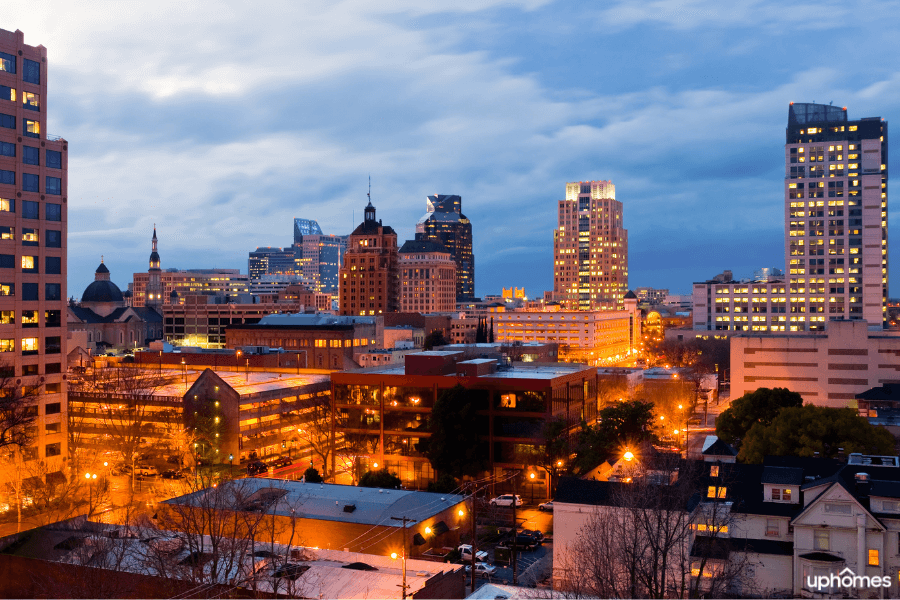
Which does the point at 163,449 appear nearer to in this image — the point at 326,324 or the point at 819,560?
the point at 819,560

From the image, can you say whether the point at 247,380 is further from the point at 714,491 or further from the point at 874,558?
the point at 874,558

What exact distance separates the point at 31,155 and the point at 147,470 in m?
33.0

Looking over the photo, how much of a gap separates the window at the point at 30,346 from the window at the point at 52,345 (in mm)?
1109

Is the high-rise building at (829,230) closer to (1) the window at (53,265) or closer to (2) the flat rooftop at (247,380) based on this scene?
(2) the flat rooftop at (247,380)

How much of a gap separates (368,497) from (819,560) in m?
29.1

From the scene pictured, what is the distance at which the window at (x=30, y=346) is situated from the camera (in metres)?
70.0

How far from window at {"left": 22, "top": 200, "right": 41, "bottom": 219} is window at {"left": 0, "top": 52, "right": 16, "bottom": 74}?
12.2m

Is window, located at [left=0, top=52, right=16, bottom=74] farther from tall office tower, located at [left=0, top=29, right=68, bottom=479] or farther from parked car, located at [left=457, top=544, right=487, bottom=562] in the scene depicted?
parked car, located at [left=457, top=544, right=487, bottom=562]

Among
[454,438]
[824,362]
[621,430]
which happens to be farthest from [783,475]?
[824,362]

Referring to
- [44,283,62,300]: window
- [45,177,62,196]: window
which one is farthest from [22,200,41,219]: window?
[44,283,62,300]: window

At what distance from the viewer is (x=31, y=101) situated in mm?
72188

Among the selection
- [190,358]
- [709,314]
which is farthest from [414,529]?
[709,314]

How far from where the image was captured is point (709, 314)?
191000 mm

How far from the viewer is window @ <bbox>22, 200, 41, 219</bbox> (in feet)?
233
